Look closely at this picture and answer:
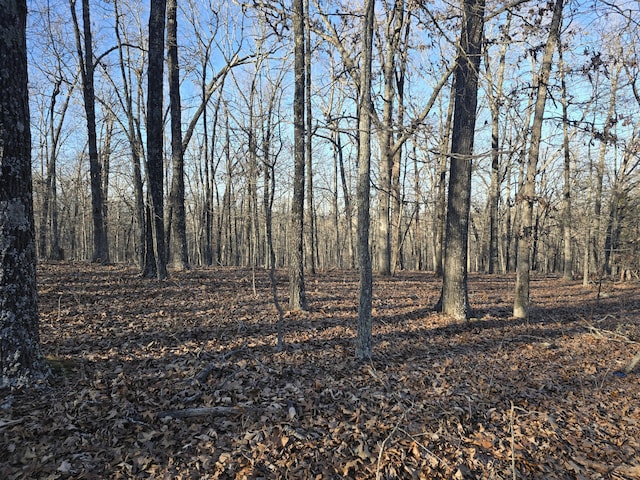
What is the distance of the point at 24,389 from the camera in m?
3.96

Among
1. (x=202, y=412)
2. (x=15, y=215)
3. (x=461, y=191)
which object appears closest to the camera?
(x=15, y=215)

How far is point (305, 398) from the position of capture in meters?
4.75

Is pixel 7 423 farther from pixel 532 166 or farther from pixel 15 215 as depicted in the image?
pixel 532 166

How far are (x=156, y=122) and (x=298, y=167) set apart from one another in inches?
203

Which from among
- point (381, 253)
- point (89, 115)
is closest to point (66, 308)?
point (89, 115)

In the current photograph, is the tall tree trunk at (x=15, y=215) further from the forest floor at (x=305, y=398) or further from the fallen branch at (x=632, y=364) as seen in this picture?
the fallen branch at (x=632, y=364)

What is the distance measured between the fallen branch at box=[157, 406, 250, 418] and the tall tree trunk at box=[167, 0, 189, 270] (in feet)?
31.4

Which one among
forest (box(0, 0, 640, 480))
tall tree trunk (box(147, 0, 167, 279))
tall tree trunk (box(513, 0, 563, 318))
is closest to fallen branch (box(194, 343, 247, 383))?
forest (box(0, 0, 640, 480))

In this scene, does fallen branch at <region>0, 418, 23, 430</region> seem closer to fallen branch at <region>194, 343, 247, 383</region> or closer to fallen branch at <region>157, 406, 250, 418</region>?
fallen branch at <region>157, 406, 250, 418</region>

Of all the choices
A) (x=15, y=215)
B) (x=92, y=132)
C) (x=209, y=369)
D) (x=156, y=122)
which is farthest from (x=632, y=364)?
(x=92, y=132)

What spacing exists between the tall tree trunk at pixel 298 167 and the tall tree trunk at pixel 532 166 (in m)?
5.46

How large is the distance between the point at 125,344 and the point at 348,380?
3695 millimetres

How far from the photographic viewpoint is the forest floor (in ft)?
11.3

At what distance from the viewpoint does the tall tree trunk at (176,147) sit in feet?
42.7
